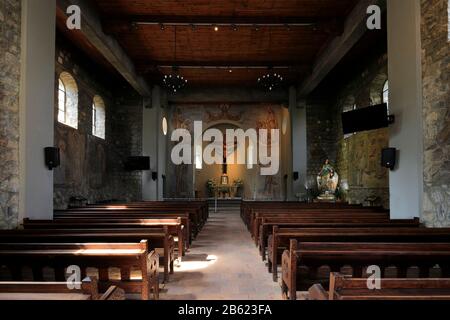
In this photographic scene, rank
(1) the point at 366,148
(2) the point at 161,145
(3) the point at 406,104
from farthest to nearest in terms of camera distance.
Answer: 1. (2) the point at 161,145
2. (1) the point at 366,148
3. (3) the point at 406,104

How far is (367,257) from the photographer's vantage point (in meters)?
2.79

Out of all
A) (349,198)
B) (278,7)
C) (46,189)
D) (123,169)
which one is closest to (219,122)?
(123,169)

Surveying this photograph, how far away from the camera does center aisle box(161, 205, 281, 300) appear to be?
3834mm

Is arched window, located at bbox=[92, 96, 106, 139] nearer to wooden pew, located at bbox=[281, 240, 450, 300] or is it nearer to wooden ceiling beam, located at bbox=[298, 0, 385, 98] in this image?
wooden ceiling beam, located at bbox=[298, 0, 385, 98]

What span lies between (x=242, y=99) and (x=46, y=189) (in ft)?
38.2

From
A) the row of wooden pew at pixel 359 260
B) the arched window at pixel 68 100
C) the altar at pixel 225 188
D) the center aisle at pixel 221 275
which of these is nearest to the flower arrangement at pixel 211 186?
the altar at pixel 225 188

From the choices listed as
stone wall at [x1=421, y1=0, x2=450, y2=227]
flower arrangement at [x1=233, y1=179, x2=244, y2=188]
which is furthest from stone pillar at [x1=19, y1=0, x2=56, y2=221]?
flower arrangement at [x1=233, y1=179, x2=244, y2=188]

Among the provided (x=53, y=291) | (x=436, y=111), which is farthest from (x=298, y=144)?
(x=53, y=291)

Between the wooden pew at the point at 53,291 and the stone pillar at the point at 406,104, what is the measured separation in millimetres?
4994

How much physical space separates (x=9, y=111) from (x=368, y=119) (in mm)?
5912

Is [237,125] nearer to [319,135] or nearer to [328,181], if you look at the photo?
[319,135]

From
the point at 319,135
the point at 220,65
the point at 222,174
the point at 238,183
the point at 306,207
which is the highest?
the point at 220,65

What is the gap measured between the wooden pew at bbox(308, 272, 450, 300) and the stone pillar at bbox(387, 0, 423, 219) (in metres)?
3.96
